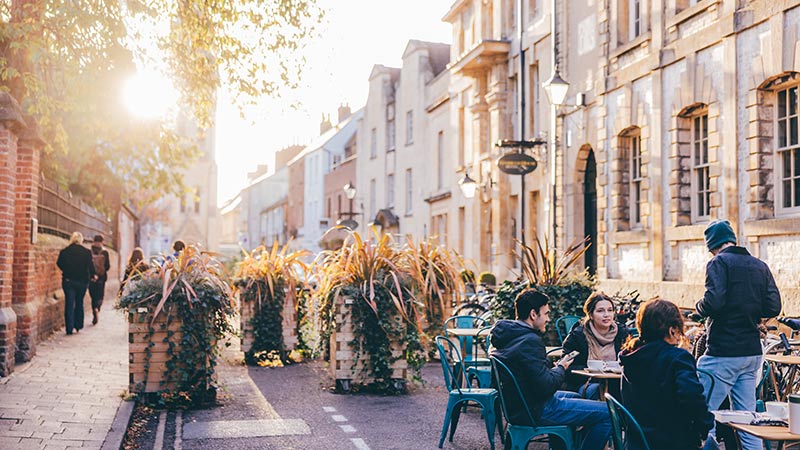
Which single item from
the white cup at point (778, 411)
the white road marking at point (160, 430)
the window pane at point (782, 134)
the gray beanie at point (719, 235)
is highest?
the window pane at point (782, 134)

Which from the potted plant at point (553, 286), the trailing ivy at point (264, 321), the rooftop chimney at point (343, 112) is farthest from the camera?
the rooftop chimney at point (343, 112)

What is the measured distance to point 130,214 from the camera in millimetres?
41625

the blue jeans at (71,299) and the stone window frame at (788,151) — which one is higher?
the stone window frame at (788,151)

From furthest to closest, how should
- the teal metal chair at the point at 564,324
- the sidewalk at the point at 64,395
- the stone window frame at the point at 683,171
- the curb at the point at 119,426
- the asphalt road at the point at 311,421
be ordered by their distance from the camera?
the stone window frame at the point at 683,171, the teal metal chair at the point at 564,324, the asphalt road at the point at 311,421, the sidewalk at the point at 64,395, the curb at the point at 119,426

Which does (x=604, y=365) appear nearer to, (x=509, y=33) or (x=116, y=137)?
(x=116, y=137)

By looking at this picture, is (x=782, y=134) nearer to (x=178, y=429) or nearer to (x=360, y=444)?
(x=360, y=444)

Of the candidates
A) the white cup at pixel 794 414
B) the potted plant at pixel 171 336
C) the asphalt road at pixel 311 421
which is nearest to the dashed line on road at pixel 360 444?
the asphalt road at pixel 311 421

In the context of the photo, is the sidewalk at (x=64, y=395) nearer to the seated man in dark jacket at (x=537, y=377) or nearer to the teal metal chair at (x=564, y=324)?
the seated man in dark jacket at (x=537, y=377)

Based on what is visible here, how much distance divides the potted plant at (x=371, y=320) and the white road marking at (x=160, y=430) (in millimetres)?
2334

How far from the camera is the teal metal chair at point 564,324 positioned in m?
10.3

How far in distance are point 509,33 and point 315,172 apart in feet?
112

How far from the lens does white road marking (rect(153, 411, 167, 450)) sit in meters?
8.14

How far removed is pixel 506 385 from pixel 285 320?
8262mm

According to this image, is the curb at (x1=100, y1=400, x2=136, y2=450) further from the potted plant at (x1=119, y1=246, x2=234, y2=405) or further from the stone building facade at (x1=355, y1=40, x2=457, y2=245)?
the stone building facade at (x1=355, y1=40, x2=457, y2=245)
